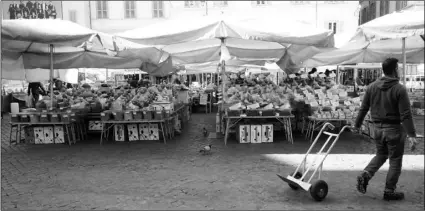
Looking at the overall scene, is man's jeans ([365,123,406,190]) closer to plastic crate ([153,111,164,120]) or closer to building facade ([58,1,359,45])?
plastic crate ([153,111,164,120])

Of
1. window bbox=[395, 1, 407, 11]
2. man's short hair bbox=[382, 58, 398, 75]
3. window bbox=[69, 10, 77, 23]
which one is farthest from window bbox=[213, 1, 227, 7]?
window bbox=[395, 1, 407, 11]

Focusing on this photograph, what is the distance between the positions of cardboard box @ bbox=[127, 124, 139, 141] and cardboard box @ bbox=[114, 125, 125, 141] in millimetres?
143

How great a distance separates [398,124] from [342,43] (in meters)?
5.38

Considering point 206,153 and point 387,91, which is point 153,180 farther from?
point 387,91

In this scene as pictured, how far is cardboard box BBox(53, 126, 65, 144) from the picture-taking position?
26.0ft

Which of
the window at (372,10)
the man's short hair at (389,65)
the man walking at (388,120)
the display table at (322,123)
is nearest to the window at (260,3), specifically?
the display table at (322,123)

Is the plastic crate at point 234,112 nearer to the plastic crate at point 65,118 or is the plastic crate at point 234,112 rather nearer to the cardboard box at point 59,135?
the plastic crate at point 65,118

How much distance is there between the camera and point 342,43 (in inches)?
335

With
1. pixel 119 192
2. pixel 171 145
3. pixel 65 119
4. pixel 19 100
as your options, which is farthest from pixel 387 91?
pixel 19 100

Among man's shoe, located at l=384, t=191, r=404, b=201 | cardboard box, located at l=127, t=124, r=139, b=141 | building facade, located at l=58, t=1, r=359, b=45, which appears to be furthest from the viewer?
building facade, located at l=58, t=1, r=359, b=45

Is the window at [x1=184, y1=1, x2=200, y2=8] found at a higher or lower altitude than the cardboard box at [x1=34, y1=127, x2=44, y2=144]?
higher

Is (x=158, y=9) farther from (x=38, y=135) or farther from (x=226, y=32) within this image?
(x=226, y=32)

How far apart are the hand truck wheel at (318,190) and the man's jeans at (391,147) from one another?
1.71ft

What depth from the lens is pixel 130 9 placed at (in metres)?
29.2
